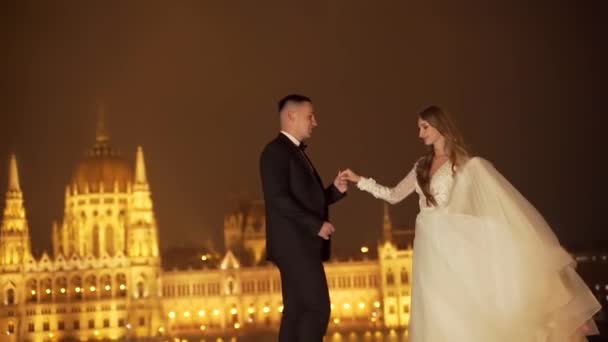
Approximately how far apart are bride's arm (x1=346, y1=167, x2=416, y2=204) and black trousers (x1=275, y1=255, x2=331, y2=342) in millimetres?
922

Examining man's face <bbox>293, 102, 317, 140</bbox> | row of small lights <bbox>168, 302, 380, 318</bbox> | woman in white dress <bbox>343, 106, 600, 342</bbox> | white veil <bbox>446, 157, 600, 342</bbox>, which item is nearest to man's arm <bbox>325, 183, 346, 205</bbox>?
woman in white dress <bbox>343, 106, 600, 342</bbox>

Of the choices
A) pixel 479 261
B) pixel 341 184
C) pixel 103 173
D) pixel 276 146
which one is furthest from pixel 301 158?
pixel 103 173

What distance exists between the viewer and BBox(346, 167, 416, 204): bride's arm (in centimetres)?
833

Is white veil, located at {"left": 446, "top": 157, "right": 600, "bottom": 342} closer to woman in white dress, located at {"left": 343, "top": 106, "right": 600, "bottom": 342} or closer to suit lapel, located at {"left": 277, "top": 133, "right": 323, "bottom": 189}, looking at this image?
woman in white dress, located at {"left": 343, "top": 106, "right": 600, "bottom": 342}

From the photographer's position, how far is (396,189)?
27.5 feet

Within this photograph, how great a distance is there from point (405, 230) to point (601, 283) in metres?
22.4

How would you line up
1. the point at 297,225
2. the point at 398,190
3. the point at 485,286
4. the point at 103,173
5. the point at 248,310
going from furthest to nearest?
the point at 103,173 < the point at 248,310 < the point at 398,190 < the point at 485,286 < the point at 297,225

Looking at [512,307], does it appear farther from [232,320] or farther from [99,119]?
[232,320]

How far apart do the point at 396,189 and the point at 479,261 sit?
703mm

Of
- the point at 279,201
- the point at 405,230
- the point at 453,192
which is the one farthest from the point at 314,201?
the point at 405,230

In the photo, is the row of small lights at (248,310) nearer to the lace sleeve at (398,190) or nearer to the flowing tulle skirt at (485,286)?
the lace sleeve at (398,190)

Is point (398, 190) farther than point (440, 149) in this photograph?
Yes

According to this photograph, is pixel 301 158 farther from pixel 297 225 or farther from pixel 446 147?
pixel 446 147

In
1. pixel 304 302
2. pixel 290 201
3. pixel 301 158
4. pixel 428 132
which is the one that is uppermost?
pixel 428 132
